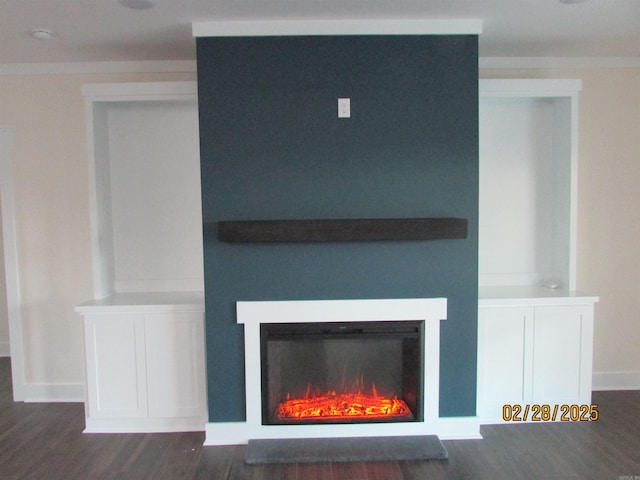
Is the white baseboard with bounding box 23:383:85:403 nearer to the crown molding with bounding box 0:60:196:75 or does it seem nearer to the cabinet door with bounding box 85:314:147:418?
the cabinet door with bounding box 85:314:147:418

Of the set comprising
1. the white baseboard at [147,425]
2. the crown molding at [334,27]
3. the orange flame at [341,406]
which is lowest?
the white baseboard at [147,425]

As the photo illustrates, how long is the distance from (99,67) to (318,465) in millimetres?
3106

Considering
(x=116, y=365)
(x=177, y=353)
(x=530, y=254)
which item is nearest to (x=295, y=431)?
(x=177, y=353)

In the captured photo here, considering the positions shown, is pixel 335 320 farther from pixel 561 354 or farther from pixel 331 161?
pixel 561 354

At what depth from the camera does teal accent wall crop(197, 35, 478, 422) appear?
2590 mm

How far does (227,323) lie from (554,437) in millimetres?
2128

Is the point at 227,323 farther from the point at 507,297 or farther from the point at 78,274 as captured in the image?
the point at 507,297

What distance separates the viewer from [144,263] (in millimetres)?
3336

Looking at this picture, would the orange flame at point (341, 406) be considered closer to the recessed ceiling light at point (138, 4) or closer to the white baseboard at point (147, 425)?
the white baseboard at point (147, 425)

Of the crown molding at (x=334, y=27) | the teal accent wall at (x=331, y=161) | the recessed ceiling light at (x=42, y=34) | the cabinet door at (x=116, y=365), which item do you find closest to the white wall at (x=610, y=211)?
the crown molding at (x=334, y=27)

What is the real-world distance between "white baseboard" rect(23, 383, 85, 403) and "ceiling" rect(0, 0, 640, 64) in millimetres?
2429

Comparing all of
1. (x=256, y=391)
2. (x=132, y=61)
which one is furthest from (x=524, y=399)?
(x=132, y=61)

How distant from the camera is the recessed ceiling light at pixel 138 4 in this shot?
227 centimetres

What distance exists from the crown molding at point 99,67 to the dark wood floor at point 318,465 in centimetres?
252
